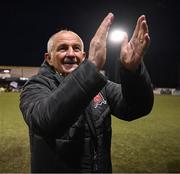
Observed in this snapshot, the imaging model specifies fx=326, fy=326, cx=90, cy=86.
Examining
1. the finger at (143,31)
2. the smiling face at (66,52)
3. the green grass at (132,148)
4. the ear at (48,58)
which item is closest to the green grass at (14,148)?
the green grass at (132,148)

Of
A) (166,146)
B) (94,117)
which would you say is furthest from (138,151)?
(94,117)

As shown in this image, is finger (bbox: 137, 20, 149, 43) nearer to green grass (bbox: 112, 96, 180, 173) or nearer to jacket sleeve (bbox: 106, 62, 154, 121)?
jacket sleeve (bbox: 106, 62, 154, 121)

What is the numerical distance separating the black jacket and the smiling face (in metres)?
0.07

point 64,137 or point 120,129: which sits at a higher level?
point 64,137

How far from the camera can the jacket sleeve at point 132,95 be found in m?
1.90

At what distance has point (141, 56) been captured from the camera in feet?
5.83

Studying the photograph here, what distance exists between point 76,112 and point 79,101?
0.06 meters

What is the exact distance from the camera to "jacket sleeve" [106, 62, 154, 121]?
1.90 m

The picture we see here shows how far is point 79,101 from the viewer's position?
62.1 inches

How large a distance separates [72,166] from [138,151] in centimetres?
596

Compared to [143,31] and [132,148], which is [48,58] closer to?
[143,31]

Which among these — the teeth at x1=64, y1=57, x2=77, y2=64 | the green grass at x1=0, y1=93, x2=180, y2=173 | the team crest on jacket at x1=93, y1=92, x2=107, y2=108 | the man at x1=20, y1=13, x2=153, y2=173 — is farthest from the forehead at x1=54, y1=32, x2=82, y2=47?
the green grass at x1=0, y1=93, x2=180, y2=173

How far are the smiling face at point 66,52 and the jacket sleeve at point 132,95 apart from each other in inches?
13.0

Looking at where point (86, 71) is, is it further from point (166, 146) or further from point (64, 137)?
point (166, 146)
